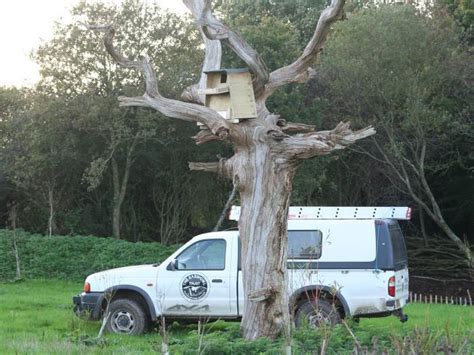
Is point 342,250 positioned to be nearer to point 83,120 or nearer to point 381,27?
point 381,27

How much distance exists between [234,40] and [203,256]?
5.20 m

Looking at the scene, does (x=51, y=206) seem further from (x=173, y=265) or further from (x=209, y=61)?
(x=209, y=61)

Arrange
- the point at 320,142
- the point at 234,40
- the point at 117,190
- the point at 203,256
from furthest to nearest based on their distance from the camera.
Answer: the point at 117,190, the point at 203,256, the point at 234,40, the point at 320,142

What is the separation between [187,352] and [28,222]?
72.5 feet

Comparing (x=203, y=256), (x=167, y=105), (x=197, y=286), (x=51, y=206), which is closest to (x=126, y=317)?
(x=197, y=286)

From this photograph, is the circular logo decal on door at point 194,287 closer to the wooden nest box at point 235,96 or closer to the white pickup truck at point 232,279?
the white pickup truck at point 232,279

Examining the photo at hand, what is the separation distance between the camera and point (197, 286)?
1372cm

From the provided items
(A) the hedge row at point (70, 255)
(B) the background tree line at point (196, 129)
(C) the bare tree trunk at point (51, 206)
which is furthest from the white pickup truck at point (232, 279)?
(C) the bare tree trunk at point (51, 206)

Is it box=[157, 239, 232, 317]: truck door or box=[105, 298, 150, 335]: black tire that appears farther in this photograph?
box=[105, 298, 150, 335]: black tire

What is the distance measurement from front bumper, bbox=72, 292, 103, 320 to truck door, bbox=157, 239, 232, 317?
1072 millimetres

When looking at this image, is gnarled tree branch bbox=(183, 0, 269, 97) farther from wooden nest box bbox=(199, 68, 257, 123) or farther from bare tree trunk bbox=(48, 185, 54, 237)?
bare tree trunk bbox=(48, 185, 54, 237)

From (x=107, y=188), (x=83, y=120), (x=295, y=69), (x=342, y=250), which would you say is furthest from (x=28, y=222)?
(x=295, y=69)

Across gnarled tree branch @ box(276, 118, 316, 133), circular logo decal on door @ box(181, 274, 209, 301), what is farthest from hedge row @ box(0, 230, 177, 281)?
gnarled tree branch @ box(276, 118, 316, 133)

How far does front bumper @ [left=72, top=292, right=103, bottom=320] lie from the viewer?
44.9 ft
